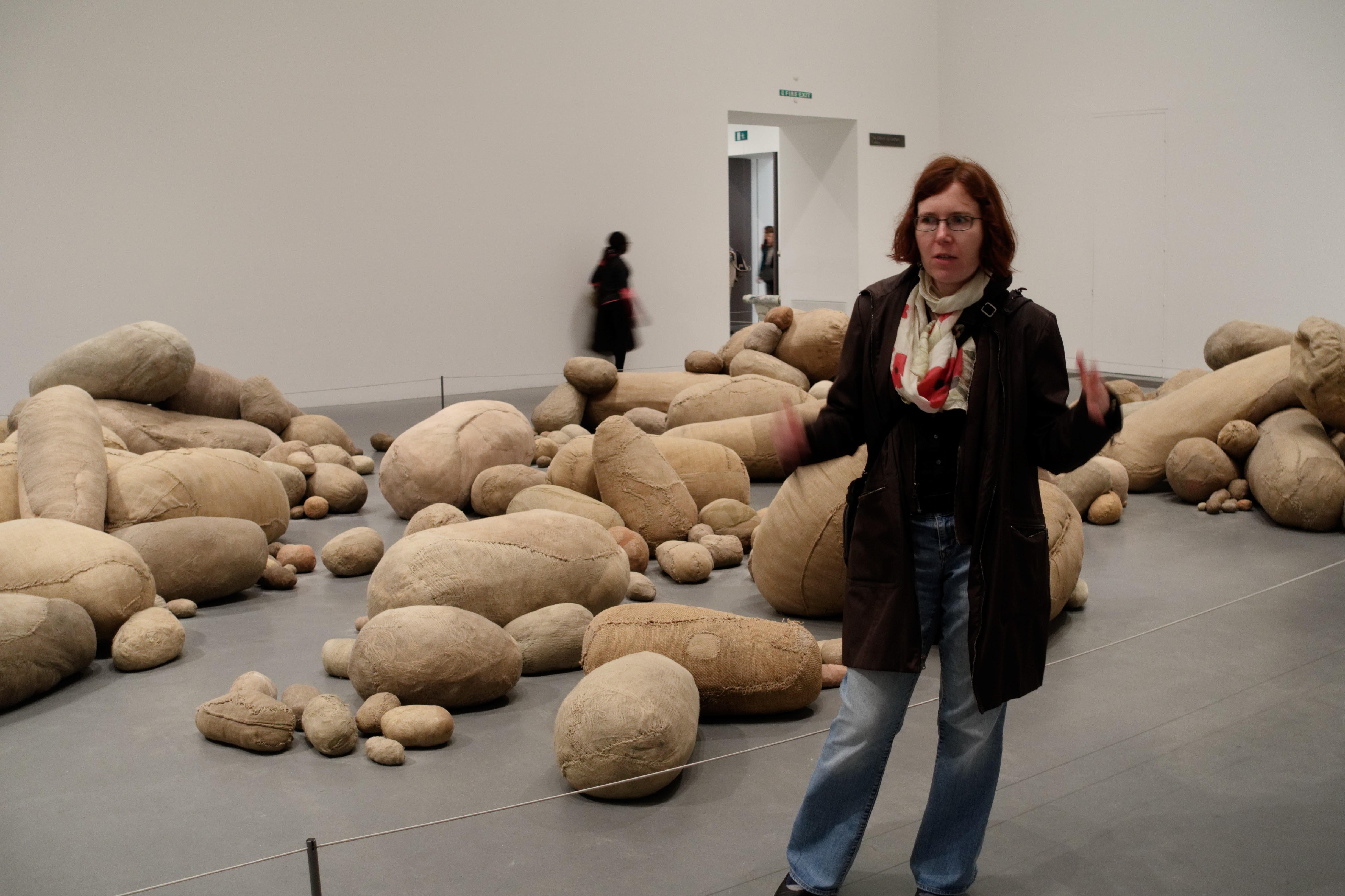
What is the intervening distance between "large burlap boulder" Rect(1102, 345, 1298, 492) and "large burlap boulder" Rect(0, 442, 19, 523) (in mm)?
6699

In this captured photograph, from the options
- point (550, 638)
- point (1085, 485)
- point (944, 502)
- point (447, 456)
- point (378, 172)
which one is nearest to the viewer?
point (944, 502)

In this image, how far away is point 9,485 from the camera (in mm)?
6031

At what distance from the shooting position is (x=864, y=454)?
5.02 meters

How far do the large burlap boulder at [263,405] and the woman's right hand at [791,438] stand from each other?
23.2ft

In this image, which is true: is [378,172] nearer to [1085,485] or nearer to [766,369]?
[766,369]

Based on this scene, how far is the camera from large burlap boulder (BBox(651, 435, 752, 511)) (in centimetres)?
693

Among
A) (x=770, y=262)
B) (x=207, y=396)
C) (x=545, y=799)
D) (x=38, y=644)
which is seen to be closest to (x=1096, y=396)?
(x=545, y=799)

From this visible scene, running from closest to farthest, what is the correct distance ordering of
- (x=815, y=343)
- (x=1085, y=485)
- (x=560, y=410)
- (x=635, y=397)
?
(x=1085, y=485) → (x=560, y=410) → (x=815, y=343) → (x=635, y=397)

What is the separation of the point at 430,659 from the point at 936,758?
2012mm

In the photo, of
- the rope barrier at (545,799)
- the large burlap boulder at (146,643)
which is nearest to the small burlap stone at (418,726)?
the rope barrier at (545,799)

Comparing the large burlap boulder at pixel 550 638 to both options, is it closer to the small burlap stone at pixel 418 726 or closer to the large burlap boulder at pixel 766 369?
the small burlap stone at pixel 418 726

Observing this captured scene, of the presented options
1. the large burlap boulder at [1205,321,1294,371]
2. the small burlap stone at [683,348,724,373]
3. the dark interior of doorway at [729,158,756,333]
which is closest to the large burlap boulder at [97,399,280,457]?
the small burlap stone at [683,348,724,373]

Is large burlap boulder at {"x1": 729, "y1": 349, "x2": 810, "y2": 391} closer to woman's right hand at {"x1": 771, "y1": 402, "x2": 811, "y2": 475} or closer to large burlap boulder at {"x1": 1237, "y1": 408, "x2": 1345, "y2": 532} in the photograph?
large burlap boulder at {"x1": 1237, "y1": 408, "x2": 1345, "y2": 532}

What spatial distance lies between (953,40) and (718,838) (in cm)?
1700
